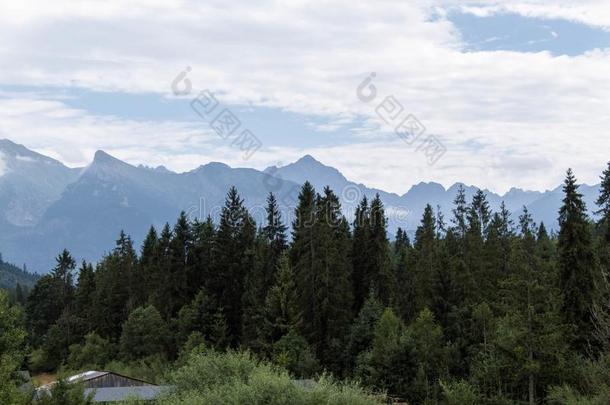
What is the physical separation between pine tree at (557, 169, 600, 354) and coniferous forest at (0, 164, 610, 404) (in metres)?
0.10

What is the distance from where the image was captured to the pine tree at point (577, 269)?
50.4 meters

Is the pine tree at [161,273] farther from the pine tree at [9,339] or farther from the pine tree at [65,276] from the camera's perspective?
the pine tree at [9,339]

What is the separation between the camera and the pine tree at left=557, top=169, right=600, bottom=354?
Result: 165 ft

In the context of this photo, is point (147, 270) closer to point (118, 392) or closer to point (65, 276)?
point (65, 276)

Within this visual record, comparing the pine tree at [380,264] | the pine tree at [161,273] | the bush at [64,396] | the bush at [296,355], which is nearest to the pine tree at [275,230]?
the pine tree at [380,264]

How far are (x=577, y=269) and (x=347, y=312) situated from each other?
77.2 ft

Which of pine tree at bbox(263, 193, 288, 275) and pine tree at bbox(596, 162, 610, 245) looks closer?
pine tree at bbox(596, 162, 610, 245)

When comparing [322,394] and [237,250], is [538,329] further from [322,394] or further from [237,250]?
[237,250]

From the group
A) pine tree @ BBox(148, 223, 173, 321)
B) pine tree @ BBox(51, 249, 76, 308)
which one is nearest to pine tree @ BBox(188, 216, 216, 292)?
pine tree @ BBox(148, 223, 173, 321)

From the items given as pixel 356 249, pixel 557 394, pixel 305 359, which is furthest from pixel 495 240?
pixel 557 394

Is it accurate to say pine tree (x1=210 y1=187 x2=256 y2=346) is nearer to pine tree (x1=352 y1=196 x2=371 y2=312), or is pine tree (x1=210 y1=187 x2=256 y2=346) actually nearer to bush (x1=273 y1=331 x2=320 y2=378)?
pine tree (x1=352 y1=196 x2=371 y2=312)


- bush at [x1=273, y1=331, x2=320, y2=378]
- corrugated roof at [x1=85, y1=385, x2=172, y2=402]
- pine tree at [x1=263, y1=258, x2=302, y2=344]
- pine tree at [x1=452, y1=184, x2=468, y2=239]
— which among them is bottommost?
corrugated roof at [x1=85, y1=385, x2=172, y2=402]

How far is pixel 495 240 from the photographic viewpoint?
78.8 m

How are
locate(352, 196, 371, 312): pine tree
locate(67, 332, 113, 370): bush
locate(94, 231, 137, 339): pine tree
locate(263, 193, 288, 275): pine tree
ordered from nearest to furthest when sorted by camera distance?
locate(352, 196, 371, 312): pine tree
locate(263, 193, 288, 275): pine tree
locate(67, 332, 113, 370): bush
locate(94, 231, 137, 339): pine tree
